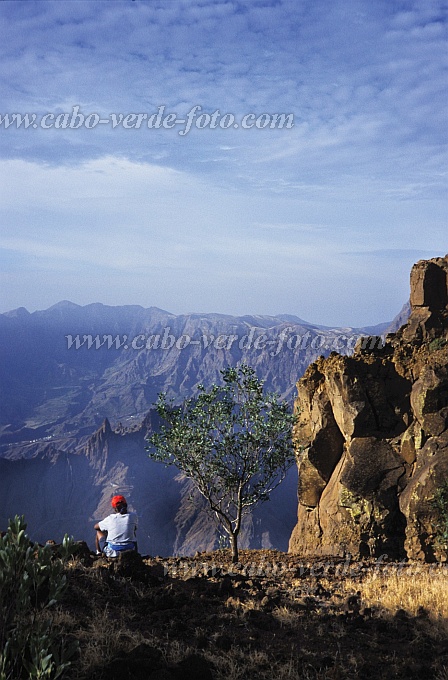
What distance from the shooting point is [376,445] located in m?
27.5

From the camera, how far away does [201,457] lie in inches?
941

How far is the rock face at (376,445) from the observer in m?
25.3

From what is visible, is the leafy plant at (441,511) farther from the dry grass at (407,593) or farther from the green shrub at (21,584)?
the green shrub at (21,584)

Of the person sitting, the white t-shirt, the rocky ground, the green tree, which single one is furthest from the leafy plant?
the white t-shirt

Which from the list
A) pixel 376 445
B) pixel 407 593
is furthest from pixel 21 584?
pixel 376 445

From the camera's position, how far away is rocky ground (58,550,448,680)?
9.45 meters

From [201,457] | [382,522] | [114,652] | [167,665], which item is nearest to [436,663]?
[167,665]

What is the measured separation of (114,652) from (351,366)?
66.5 feet

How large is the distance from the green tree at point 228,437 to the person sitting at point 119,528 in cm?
893

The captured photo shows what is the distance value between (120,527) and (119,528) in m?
0.04

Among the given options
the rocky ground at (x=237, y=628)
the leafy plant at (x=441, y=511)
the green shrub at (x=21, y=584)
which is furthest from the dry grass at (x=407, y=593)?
the green shrub at (x=21, y=584)

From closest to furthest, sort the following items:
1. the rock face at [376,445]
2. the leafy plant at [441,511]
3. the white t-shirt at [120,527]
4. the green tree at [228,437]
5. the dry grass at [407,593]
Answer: the dry grass at [407,593] → the white t-shirt at [120,527] → the leafy plant at [441,511] → the green tree at [228,437] → the rock face at [376,445]

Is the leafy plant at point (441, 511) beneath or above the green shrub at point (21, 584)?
beneath

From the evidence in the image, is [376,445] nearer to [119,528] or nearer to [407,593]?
[407,593]
